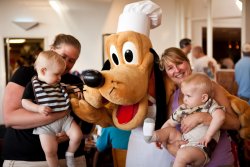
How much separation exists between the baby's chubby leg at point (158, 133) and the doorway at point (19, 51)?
672 cm

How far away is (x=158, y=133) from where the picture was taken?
65.2 inches

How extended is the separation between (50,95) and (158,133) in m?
0.50

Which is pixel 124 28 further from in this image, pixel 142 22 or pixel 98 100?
pixel 98 100

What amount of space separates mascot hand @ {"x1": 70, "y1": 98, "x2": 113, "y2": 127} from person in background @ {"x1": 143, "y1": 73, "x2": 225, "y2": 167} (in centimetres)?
29

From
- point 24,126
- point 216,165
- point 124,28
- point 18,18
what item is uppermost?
point 18,18

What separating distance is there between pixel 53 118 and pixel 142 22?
2.11ft

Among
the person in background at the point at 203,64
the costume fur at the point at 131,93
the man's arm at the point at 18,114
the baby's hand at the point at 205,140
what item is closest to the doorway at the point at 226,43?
the person in background at the point at 203,64

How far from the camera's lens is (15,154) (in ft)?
5.60

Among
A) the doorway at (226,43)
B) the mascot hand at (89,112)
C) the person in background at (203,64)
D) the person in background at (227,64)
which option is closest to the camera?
the mascot hand at (89,112)

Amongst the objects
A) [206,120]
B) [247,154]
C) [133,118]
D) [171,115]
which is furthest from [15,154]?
[247,154]

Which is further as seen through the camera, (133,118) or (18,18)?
(18,18)

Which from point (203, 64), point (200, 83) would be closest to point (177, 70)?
point (200, 83)

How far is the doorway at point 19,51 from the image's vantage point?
8.08 meters

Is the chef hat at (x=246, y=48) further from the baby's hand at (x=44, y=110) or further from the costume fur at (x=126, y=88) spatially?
the baby's hand at (x=44, y=110)
